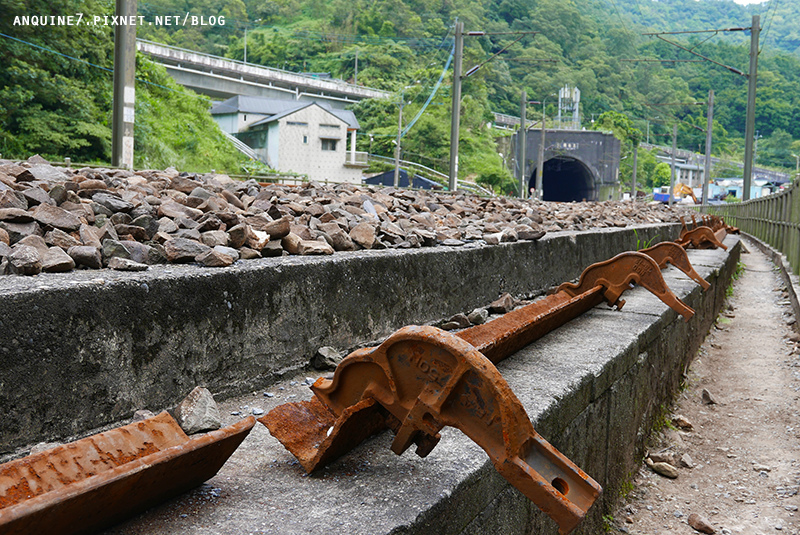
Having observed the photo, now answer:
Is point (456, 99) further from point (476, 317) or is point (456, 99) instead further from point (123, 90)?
point (476, 317)

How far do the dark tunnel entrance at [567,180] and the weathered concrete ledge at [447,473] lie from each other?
67.3 m

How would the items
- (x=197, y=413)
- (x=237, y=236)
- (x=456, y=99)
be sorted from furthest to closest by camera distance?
(x=456, y=99) → (x=237, y=236) → (x=197, y=413)

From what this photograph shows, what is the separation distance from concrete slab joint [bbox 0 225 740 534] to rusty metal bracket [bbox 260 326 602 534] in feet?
0.37

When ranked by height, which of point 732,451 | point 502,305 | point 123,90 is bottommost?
point 732,451

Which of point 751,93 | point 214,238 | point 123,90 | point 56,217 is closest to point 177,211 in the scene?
point 214,238

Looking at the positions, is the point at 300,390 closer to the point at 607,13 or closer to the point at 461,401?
the point at 461,401

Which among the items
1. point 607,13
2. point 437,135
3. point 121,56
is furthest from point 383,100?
point 121,56

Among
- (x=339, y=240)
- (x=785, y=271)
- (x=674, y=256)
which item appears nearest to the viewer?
(x=339, y=240)

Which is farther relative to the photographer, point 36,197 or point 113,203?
point 113,203

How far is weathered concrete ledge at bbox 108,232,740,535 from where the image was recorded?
1.28 meters

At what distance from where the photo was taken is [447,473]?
1.50 m

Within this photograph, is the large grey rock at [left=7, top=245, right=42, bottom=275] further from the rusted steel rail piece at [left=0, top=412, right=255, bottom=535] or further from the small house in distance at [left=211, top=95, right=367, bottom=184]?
the small house in distance at [left=211, top=95, right=367, bottom=184]

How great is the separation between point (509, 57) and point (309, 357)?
6752 centimetres

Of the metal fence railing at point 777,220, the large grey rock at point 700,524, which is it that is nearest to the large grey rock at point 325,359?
the large grey rock at point 700,524
